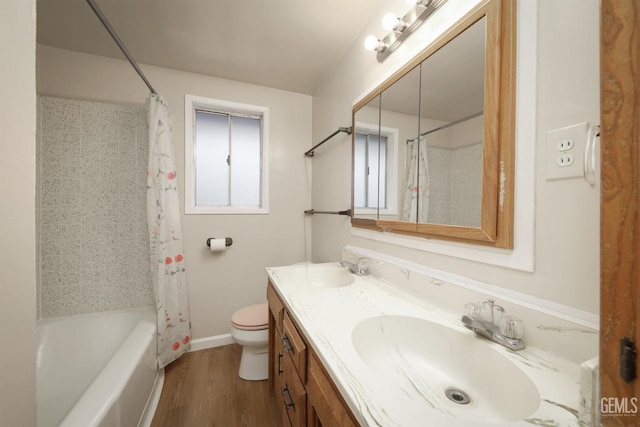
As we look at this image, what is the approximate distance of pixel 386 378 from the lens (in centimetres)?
67

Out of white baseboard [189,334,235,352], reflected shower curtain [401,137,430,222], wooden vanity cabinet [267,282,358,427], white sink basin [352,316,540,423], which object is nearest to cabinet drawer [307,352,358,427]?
wooden vanity cabinet [267,282,358,427]

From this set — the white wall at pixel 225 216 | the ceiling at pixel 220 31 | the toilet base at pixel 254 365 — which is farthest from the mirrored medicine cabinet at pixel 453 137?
the toilet base at pixel 254 365

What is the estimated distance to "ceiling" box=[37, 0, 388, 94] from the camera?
4.51ft

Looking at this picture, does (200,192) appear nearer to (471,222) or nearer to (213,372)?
(213,372)

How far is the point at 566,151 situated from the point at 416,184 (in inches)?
20.6

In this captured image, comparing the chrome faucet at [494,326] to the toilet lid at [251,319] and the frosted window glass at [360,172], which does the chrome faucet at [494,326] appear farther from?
the toilet lid at [251,319]

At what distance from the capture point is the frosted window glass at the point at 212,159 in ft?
7.24

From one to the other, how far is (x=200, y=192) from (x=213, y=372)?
1483 mm

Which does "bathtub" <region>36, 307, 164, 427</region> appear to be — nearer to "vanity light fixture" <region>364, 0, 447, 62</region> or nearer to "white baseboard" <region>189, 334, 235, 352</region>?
"white baseboard" <region>189, 334, 235, 352</region>

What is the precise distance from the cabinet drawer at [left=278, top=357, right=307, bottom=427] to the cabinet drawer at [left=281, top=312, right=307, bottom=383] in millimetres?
51

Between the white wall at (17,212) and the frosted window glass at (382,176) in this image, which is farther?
the frosted window glass at (382,176)

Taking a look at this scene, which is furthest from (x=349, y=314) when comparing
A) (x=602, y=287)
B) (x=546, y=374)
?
(x=602, y=287)

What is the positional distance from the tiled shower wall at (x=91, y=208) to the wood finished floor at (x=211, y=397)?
65 centimetres

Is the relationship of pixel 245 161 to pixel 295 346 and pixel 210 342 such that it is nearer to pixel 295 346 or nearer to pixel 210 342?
pixel 210 342
